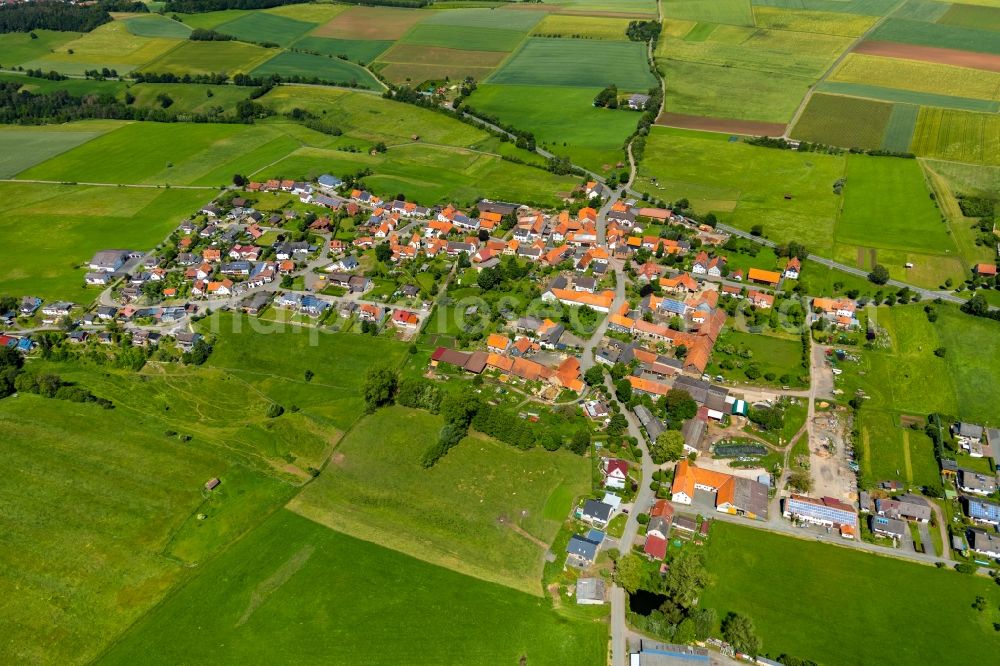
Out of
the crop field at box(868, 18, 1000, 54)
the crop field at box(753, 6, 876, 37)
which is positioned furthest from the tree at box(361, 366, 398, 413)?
the crop field at box(868, 18, 1000, 54)

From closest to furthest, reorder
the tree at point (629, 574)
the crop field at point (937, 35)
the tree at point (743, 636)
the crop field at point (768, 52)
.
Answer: the tree at point (743, 636) < the tree at point (629, 574) < the crop field at point (768, 52) < the crop field at point (937, 35)

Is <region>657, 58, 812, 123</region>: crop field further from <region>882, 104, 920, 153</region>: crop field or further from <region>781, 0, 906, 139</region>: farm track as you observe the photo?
<region>882, 104, 920, 153</region>: crop field

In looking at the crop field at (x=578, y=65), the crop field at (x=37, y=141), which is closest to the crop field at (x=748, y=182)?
the crop field at (x=578, y=65)

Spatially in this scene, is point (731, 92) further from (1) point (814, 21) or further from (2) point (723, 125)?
(1) point (814, 21)

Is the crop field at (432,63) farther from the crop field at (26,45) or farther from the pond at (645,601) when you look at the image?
the pond at (645,601)

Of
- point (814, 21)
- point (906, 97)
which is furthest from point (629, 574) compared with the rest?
point (814, 21)

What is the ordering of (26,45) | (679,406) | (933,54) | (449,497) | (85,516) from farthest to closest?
(26,45), (933,54), (679,406), (449,497), (85,516)
